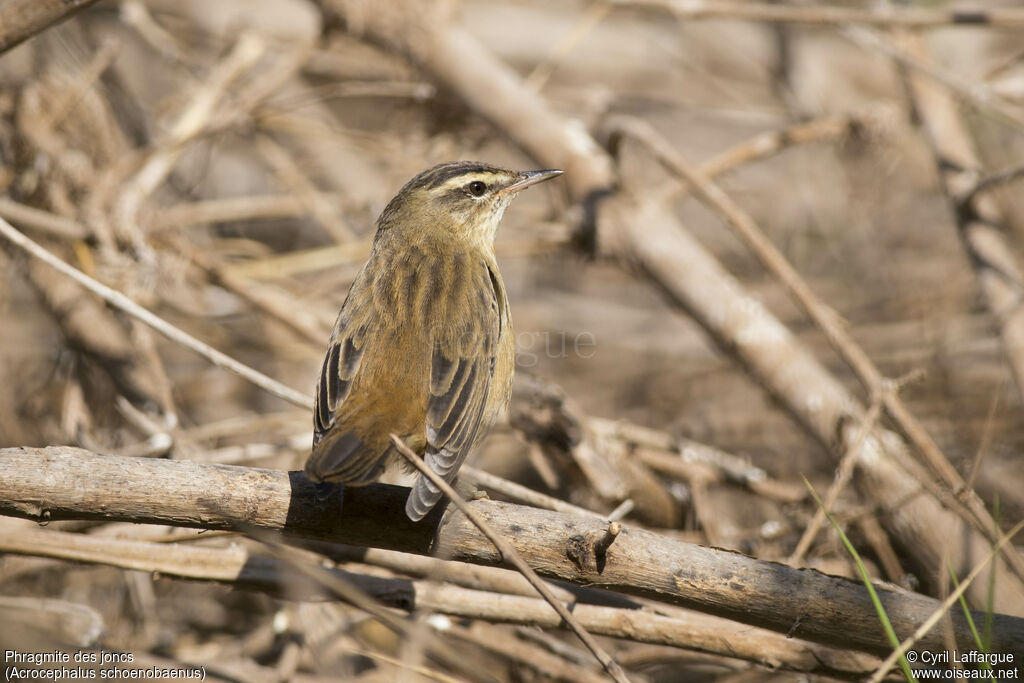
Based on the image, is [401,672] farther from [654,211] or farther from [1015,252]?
[1015,252]

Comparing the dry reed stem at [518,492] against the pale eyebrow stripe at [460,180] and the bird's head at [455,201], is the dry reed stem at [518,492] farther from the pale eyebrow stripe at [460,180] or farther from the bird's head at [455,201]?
the pale eyebrow stripe at [460,180]

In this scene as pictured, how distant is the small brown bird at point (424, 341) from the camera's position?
3119 millimetres

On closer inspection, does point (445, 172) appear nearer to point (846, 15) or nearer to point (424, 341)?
point (424, 341)

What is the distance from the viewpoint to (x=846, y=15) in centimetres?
572

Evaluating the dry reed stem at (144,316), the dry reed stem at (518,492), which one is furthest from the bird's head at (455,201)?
the dry reed stem at (518,492)

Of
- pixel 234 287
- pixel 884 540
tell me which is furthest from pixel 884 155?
pixel 234 287

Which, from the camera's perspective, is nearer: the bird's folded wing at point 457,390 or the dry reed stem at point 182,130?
the bird's folded wing at point 457,390

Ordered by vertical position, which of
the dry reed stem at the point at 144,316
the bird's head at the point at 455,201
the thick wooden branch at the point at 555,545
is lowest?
the thick wooden branch at the point at 555,545

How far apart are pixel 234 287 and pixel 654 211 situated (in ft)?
8.60

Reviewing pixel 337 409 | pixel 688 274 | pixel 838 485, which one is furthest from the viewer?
pixel 688 274

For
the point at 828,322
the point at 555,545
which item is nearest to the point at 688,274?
the point at 828,322

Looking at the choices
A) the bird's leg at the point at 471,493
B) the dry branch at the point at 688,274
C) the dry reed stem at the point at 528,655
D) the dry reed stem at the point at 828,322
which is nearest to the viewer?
the bird's leg at the point at 471,493

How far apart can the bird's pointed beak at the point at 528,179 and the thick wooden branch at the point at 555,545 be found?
2.02 m

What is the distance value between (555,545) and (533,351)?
4.77 meters
